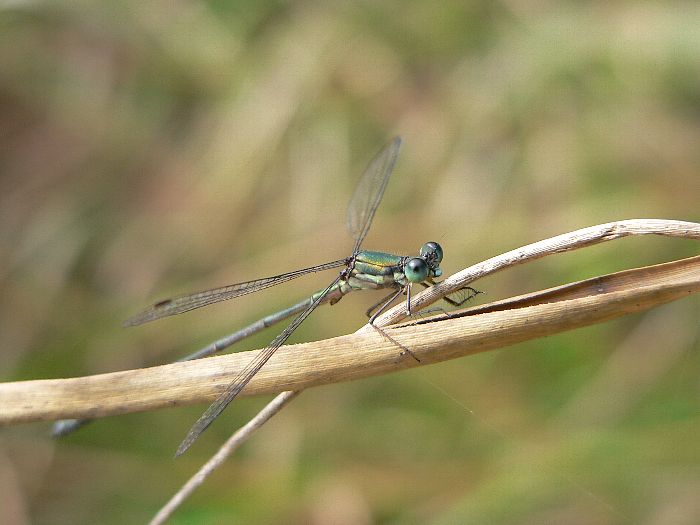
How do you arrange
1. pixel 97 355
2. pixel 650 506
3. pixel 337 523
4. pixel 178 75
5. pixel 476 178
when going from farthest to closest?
1. pixel 178 75
2. pixel 476 178
3. pixel 97 355
4. pixel 337 523
5. pixel 650 506

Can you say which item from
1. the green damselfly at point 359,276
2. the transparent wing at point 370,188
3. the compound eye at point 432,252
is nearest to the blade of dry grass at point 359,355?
the green damselfly at point 359,276

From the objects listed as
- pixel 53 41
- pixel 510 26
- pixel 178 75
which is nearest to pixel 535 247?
pixel 510 26

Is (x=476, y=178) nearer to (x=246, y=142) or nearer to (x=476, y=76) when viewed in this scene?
(x=476, y=76)

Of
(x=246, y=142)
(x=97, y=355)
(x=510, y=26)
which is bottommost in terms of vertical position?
(x=97, y=355)

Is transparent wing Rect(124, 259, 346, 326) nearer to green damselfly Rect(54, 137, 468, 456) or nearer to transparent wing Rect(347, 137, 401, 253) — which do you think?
green damselfly Rect(54, 137, 468, 456)

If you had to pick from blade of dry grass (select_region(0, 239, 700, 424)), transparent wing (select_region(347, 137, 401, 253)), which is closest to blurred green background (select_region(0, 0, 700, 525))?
transparent wing (select_region(347, 137, 401, 253))

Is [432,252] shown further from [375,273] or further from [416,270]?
[375,273]
